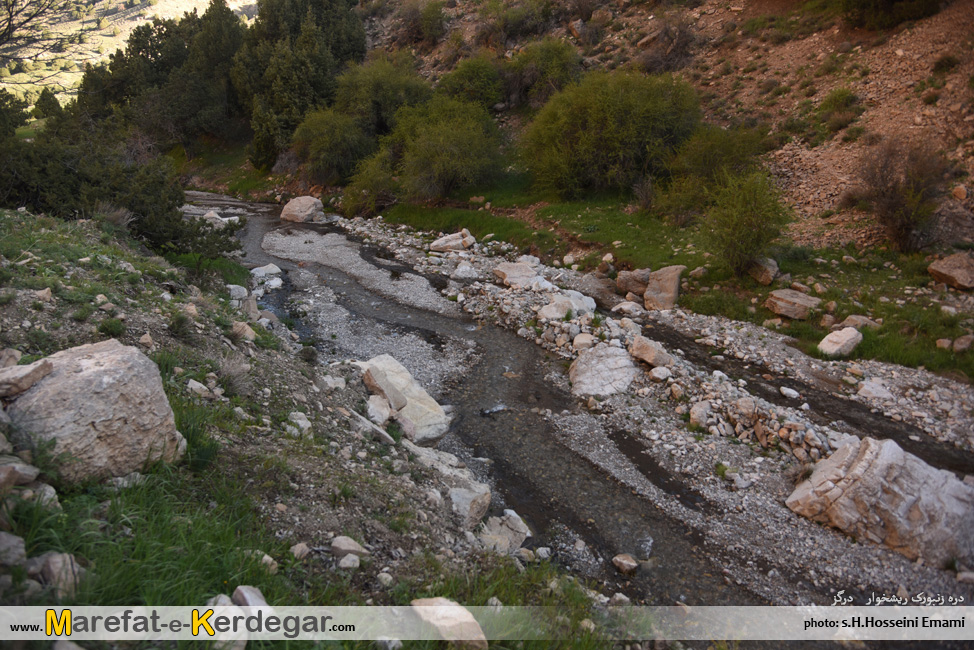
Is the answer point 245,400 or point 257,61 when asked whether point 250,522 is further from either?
point 257,61

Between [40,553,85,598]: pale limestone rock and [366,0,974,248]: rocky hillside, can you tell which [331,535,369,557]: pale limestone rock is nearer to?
[40,553,85,598]: pale limestone rock

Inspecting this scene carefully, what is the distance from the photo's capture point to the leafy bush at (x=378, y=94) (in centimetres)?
4222

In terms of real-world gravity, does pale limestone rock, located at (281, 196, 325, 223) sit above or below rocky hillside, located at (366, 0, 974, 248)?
below

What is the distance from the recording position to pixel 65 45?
1057 centimetres

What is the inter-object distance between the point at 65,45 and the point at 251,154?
140 ft

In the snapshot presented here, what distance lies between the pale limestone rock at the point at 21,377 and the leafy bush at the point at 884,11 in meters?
40.5

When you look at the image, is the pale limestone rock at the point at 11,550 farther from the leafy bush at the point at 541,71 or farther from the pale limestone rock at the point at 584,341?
the leafy bush at the point at 541,71

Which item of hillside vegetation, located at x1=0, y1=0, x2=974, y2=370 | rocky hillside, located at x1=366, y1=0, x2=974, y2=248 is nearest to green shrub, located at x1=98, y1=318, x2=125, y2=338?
hillside vegetation, located at x1=0, y1=0, x2=974, y2=370

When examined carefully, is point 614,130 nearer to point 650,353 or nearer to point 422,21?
point 650,353

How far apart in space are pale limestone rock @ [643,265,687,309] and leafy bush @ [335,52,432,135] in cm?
2861

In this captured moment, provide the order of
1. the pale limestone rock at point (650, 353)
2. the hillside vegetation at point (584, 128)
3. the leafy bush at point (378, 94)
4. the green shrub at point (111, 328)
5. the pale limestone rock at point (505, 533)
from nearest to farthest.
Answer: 1. the green shrub at point (111, 328)
2. the pale limestone rock at point (505, 533)
3. the pale limestone rock at point (650, 353)
4. the hillside vegetation at point (584, 128)
5. the leafy bush at point (378, 94)

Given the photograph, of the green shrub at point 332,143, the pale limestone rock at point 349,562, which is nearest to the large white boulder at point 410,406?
the pale limestone rock at point 349,562

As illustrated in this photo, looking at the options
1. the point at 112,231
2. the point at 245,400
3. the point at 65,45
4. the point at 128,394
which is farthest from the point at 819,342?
the point at 112,231

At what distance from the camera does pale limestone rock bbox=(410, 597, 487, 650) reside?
5320 millimetres
